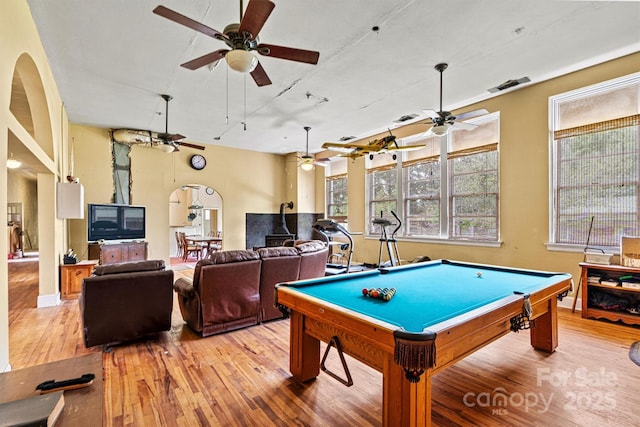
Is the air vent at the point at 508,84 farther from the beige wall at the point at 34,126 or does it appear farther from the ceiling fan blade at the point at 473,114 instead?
the beige wall at the point at 34,126

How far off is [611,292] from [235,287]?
4.74 m

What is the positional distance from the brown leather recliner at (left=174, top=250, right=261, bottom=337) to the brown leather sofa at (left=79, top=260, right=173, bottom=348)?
0.28m

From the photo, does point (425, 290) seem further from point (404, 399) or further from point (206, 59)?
point (206, 59)

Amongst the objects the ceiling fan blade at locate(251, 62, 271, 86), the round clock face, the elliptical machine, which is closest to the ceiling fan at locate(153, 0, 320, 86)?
the ceiling fan blade at locate(251, 62, 271, 86)

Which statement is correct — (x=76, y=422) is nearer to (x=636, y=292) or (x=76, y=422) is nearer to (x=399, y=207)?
(x=636, y=292)

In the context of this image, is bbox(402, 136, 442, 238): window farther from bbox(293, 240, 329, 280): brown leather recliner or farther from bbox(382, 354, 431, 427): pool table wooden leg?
bbox(382, 354, 431, 427): pool table wooden leg

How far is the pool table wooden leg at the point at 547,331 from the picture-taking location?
9.77 feet

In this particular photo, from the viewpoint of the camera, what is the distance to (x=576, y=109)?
4.41 m

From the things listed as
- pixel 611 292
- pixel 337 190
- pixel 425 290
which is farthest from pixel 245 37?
pixel 337 190

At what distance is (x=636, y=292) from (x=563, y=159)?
1.93 meters

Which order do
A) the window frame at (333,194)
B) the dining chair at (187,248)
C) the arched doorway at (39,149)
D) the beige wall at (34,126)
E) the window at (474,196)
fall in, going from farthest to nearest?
the dining chair at (187,248), the window frame at (333,194), the window at (474,196), the arched doorway at (39,149), the beige wall at (34,126)

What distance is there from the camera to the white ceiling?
2.99m

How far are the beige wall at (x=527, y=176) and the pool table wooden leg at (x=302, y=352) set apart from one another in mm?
3949

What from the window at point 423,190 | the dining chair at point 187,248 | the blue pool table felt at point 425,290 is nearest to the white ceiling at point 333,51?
the window at point 423,190
